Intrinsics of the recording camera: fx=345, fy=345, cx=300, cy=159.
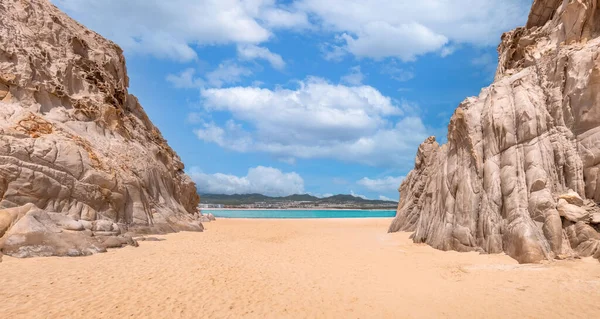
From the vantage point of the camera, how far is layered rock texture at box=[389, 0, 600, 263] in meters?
11.3

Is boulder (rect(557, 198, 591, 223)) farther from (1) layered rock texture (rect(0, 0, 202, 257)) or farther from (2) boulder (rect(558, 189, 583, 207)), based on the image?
(1) layered rock texture (rect(0, 0, 202, 257))

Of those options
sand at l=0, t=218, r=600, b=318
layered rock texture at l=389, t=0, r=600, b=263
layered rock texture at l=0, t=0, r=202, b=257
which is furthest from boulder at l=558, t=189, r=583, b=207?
layered rock texture at l=0, t=0, r=202, b=257

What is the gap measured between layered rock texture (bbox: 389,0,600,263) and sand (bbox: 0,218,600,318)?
1149mm

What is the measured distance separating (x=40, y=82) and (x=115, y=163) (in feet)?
18.3

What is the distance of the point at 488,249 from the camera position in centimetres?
1285

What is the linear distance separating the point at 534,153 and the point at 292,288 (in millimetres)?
10115

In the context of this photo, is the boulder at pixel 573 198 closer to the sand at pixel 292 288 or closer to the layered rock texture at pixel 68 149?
the sand at pixel 292 288

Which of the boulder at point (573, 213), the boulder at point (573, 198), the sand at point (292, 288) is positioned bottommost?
the sand at point (292, 288)

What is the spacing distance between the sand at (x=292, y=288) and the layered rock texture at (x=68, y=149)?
2.02 meters

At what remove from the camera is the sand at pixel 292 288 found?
298 inches

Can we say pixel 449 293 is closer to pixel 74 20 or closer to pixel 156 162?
pixel 156 162

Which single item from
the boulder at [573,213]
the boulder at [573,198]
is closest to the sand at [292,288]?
the boulder at [573,213]

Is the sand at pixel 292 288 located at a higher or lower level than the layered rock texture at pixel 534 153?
lower

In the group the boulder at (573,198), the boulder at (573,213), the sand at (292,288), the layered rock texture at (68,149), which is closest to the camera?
the sand at (292,288)
